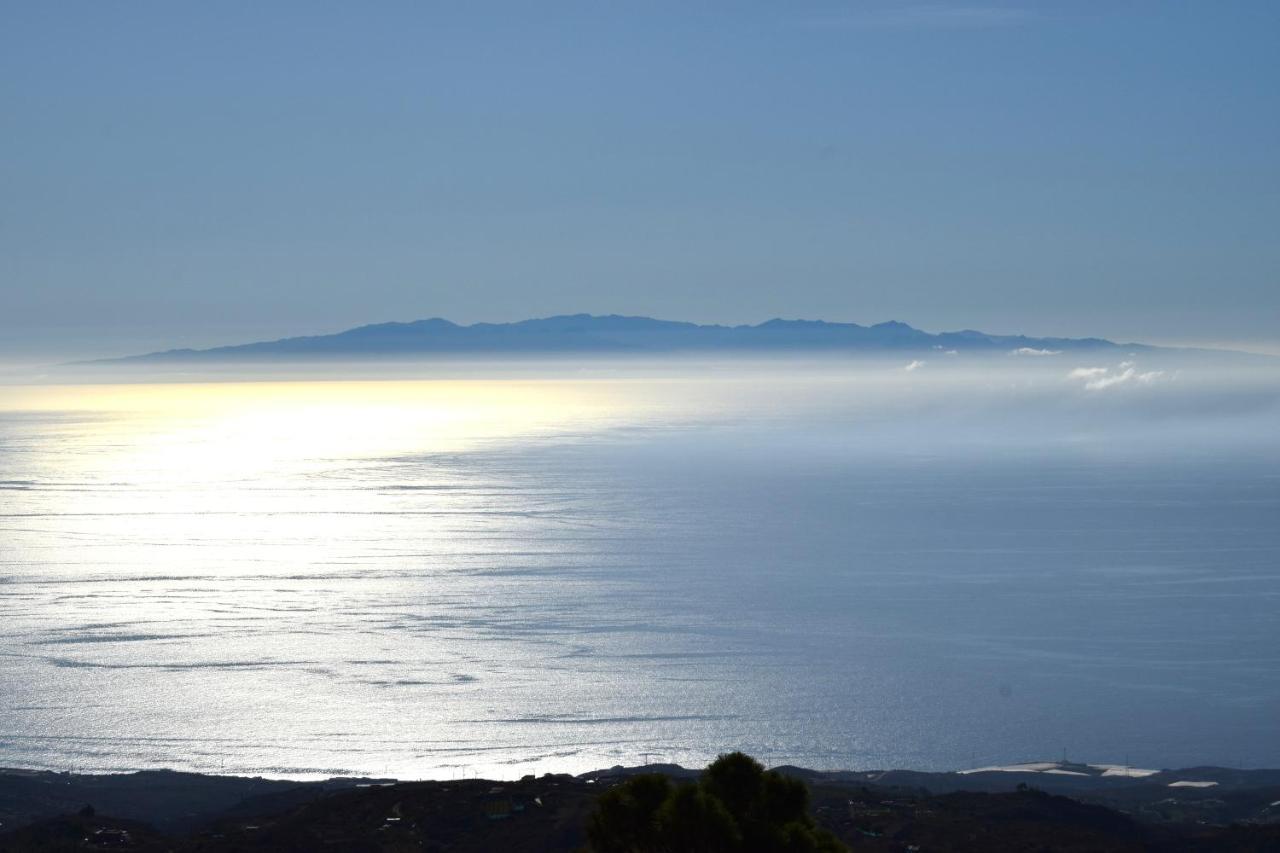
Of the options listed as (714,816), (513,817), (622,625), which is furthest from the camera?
(622,625)

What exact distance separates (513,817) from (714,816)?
53.6 ft

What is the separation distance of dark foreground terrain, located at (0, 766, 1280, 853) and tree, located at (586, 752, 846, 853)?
1362cm

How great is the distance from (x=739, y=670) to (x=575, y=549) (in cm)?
3014

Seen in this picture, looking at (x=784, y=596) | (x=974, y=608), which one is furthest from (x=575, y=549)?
(x=974, y=608)

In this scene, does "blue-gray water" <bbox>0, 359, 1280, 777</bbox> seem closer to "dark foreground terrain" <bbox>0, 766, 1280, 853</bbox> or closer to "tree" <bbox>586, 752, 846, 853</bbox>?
"dark foreground terrain" <bbox>0, 766, 1280, 853</bbox>

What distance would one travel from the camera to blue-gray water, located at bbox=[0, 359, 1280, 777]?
141ft

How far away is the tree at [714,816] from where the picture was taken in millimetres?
12547

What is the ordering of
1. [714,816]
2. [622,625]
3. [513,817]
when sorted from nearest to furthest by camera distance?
[714,816] < [513,817] < [622,625]

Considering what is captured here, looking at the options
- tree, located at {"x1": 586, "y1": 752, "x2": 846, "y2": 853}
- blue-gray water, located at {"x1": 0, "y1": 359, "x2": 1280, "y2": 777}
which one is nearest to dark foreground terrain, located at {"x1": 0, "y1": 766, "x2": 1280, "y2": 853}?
blue-gray water, located at {"x1": 0, "y1": 359, "x2": 1280, "y2": 777}

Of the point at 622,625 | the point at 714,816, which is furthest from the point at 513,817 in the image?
the point at 622,625

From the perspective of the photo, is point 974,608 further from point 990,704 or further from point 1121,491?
point 1121,491

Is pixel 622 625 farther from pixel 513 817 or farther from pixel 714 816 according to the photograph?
pixel 714 816

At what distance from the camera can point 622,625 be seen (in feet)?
196

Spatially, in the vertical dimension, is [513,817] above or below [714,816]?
below
